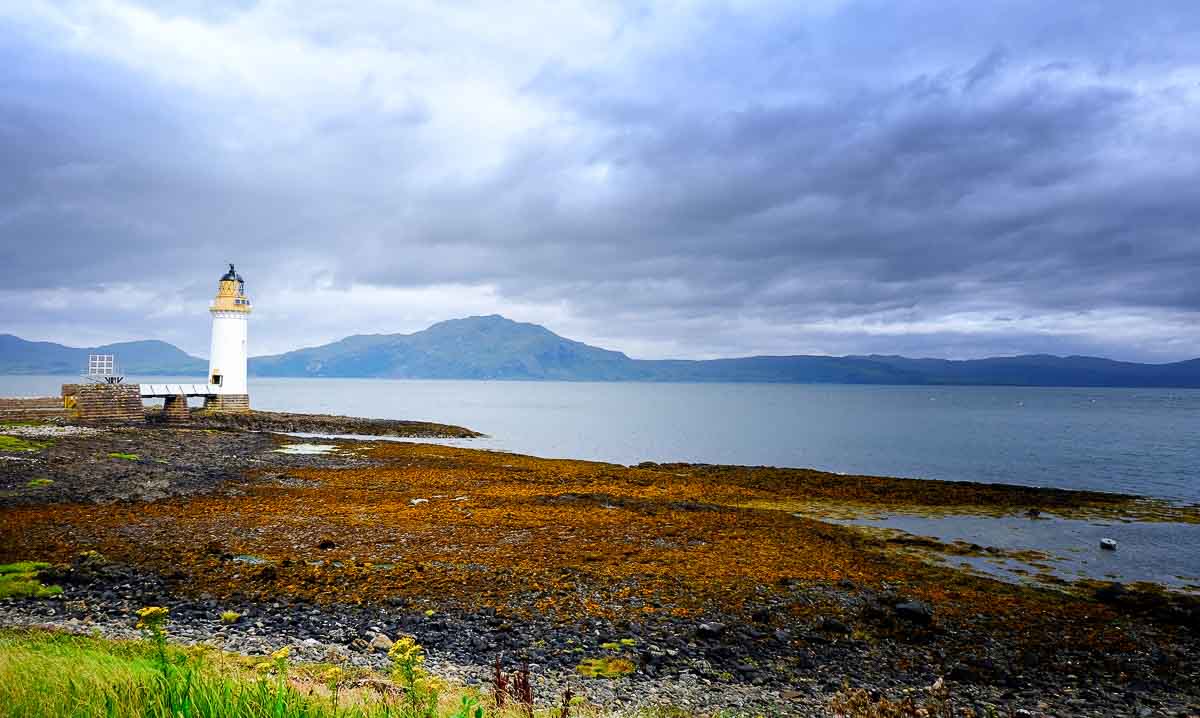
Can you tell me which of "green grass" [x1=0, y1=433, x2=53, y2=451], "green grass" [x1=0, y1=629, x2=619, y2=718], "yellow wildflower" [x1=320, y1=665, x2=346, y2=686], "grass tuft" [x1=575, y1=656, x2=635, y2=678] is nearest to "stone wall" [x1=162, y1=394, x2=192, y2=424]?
"green grass" [x1=0, y1=433, x2=53, y2=451]

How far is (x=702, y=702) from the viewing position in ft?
32.0

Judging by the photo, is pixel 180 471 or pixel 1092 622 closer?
pixel 1092 622

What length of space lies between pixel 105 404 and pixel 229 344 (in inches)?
567

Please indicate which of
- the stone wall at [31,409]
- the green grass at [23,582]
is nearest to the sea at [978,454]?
the green grass at [23,582]

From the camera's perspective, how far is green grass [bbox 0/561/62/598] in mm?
12625

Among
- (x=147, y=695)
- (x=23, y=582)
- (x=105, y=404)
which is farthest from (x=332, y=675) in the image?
(x=105, y=404)

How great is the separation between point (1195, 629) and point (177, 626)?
64.8ft

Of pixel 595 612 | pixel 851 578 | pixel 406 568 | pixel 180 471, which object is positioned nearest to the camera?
pixel 595 612

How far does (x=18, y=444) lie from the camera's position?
3200 cm

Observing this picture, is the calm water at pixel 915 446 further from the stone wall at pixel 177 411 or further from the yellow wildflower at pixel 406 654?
the yellow wildflower at pixel 406 654

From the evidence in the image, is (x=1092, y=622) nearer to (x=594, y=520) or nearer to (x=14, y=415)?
(x=594, y=520)

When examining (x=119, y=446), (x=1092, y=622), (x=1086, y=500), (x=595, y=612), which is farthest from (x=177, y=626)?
(x=1086, y=500)

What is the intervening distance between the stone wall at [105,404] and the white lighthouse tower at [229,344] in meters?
11.0

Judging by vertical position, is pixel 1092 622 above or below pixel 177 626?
below
